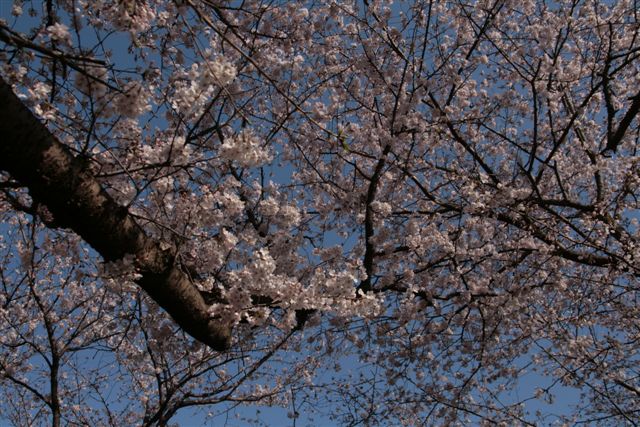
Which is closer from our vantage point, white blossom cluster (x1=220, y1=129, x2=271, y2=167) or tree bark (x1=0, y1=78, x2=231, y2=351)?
tree bark (x1=0, y1=78, x2=231, y2=351)

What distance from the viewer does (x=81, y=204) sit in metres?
2.27

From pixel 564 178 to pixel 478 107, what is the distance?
1.32m

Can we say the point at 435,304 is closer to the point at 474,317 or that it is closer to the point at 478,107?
the point at 474,317

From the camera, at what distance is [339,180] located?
6215mm

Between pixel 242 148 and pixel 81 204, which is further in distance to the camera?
pixel 242 148

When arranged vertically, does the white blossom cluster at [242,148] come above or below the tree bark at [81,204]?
above

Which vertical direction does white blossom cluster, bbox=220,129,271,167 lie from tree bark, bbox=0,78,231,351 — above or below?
above

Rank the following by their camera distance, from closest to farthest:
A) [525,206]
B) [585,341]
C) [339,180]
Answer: [525,206], [585,341], [339,180]

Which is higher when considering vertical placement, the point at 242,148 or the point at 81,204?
the point at 242,148

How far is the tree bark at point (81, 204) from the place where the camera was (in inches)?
81.3

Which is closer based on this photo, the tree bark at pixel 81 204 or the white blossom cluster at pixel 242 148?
the tree bark at pixel 81 204

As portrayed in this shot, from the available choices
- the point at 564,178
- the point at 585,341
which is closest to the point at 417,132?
the point at 564,178

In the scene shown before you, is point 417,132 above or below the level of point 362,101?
below

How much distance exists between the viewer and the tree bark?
2064 millimetres
